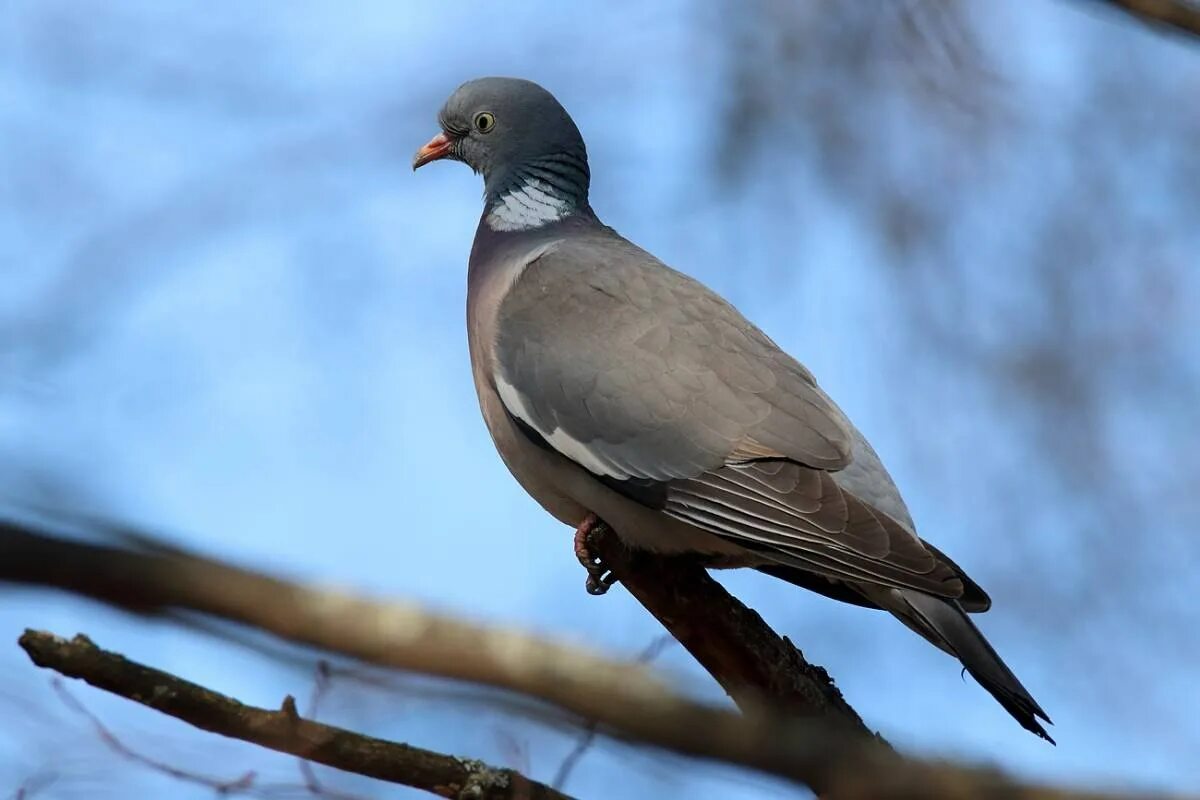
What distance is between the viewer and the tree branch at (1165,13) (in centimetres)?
339

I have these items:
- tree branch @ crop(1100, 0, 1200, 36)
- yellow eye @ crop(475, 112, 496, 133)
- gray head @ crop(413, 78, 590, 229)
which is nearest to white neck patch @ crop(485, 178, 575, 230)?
gray head @ crop(413, 78, 590, 229)

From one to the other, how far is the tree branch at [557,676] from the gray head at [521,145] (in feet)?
13.0

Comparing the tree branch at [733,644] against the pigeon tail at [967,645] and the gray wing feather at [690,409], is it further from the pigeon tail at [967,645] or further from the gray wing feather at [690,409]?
the pigeon tail at [967,645]

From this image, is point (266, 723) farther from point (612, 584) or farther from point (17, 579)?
point (612, 584)

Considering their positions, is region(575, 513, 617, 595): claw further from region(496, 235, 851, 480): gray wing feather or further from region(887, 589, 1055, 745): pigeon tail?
region(887, 589, 1055, 745): pigeon tail

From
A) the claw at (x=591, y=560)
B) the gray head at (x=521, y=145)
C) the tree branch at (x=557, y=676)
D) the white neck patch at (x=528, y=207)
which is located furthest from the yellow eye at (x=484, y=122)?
the tree branch at (x=557, y=676)

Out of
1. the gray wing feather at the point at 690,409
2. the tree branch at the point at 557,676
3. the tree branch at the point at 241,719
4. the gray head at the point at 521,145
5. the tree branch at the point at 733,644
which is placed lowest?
the tree branch at the point at 557,676

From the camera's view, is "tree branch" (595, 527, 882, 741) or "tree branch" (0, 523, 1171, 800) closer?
"tree branch" (0, 523, 1171, 800)

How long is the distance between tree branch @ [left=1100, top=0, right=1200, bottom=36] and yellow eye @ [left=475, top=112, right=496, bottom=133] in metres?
3.19

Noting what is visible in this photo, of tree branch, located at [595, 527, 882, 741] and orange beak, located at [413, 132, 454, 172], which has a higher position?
orange beak, located at [413, 132, 454, 172]

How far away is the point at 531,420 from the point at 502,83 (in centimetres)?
182

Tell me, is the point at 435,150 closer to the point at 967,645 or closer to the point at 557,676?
the point at 967,645

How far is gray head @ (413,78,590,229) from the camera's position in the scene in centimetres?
598

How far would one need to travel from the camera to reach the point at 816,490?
4.61m
